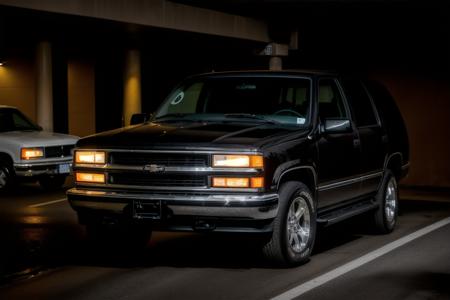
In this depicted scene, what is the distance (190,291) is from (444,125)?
46.2 feet

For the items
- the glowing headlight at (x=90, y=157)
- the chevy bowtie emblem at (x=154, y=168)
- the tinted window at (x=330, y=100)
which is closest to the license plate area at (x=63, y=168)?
the tinted window at (x=330, y=100)

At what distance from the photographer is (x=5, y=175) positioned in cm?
1661

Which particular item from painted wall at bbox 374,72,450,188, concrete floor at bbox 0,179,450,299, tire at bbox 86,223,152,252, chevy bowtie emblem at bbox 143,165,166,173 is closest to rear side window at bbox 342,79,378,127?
concrete floor at bbox 0,179,450,299

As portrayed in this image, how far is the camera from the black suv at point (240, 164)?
846 centimetres

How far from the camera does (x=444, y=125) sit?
20.9 metres

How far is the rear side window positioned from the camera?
10.7 metres

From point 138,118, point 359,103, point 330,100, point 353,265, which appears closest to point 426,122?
point 359,103

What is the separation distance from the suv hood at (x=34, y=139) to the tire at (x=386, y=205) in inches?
279

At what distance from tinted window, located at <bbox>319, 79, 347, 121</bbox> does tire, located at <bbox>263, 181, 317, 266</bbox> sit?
1.28 metres

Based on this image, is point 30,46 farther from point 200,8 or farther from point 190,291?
point 190,291

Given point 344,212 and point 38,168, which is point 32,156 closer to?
point 38,168

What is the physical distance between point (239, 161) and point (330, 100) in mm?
2287

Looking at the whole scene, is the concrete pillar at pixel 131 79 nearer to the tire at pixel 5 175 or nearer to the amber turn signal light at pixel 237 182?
the tire at pixel 5 175

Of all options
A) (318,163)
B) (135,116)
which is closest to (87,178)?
(135,116)
